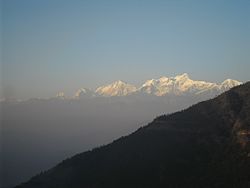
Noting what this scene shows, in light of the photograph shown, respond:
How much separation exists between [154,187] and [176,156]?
67.2 ft

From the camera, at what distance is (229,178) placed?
169 meters

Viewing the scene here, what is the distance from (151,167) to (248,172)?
4000cm

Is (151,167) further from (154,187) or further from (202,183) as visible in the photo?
(202,183)

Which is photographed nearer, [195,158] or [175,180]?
[175,180]

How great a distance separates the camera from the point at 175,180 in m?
180

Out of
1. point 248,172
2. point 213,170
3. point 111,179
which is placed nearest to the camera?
point 248,172

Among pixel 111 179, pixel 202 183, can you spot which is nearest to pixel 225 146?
pixel 202 183

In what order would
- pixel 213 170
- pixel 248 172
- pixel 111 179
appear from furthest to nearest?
1. pixel 111 179
2. pixel 213 170
3. pixel 248 172

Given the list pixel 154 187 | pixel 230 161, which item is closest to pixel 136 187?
pixel 154 187

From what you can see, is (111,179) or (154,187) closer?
(154,187)

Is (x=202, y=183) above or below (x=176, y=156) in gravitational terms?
below

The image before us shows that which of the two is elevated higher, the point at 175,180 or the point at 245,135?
the point at 245,135

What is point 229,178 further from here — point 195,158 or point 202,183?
point 195,158

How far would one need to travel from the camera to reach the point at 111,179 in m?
195
